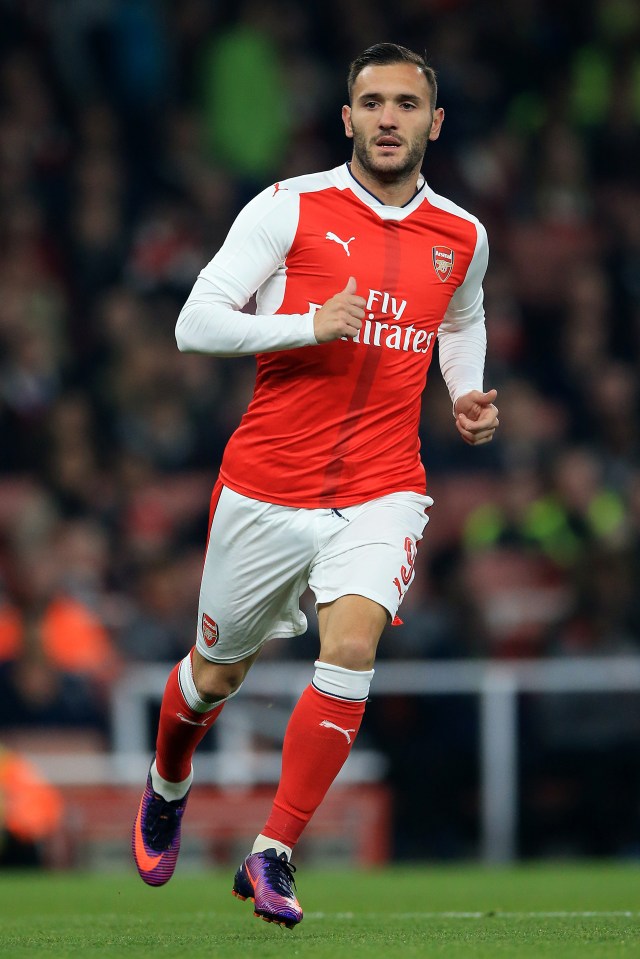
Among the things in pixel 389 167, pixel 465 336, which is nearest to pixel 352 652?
pixel 465 336

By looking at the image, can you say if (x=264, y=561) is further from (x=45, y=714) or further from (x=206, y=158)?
(x=206, y=158)

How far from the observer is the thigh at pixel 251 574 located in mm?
5180

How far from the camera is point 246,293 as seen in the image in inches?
200

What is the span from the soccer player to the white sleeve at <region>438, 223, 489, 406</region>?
0.31 ft

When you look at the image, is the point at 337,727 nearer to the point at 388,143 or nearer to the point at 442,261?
the point at 442,261

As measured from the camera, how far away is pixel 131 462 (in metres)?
10.8

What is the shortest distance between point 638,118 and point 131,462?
183 inches

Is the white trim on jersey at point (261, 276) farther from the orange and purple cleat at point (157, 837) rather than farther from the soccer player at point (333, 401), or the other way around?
the orange and purple cleat at point (157, 837)

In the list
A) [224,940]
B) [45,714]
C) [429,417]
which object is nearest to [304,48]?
[429,417]

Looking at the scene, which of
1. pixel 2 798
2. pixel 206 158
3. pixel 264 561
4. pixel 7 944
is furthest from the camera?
pixel 206 158

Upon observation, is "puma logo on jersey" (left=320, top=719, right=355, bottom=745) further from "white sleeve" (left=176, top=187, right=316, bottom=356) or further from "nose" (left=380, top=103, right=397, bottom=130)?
"nose" (left=380, top=103, right=397, bottom=130)

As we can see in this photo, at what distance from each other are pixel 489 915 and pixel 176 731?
3.83 feet

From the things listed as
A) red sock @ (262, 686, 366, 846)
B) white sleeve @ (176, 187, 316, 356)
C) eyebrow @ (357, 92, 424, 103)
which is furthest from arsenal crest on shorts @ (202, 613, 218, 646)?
eyebrow @ (357, 92, 424, 103)

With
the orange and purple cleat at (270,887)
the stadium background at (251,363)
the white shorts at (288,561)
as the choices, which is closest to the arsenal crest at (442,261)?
the white shorts at (288,561)
